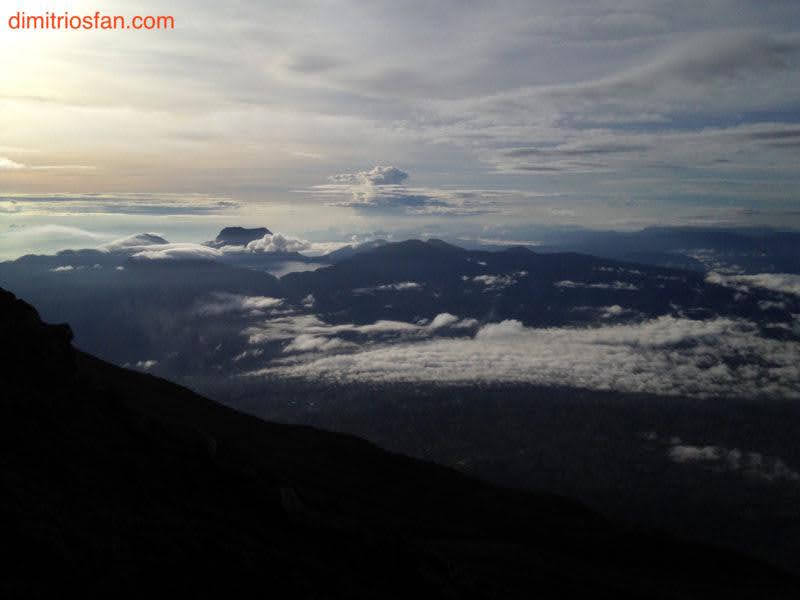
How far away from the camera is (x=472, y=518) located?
138125mm

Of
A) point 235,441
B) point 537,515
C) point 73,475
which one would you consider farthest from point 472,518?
point 73,475

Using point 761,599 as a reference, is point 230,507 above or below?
above

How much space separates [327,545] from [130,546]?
59.0 ft

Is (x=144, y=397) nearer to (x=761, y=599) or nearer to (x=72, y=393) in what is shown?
(x=72, y=393)

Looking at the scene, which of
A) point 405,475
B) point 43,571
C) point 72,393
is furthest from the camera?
point 405,475

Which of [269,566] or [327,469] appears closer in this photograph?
[269,566]

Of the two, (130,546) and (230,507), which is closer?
(130,546)

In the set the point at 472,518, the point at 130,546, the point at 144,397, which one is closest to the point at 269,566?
the point at 130,546

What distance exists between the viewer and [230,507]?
2078 inches

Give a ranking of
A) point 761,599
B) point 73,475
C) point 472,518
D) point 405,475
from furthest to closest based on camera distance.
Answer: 1. point 405,475
2. point 472,518
3. point 761,599
4. point 73,475

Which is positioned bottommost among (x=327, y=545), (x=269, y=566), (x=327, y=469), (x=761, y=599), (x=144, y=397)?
(x=761, y=599)

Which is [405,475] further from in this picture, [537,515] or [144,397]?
[144,397]

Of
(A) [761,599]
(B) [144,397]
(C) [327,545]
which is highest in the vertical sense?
(C) [327,545]

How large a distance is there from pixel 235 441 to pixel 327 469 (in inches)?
881
